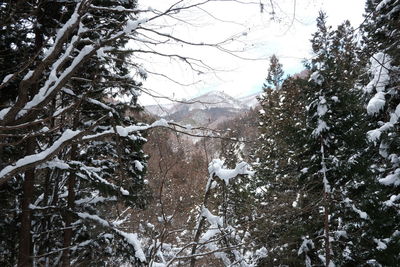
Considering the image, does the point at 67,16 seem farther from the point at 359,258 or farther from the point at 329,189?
the point at 359,258

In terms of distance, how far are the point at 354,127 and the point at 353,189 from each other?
7.24 feet

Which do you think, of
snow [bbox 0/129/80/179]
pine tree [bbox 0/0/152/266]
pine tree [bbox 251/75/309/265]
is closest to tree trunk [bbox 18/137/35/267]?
pine tree [bbox 0/0/152/266]

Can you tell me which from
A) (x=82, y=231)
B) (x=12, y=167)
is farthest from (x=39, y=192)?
(x=12, y=167)

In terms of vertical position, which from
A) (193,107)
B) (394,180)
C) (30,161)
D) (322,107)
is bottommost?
(30,161)

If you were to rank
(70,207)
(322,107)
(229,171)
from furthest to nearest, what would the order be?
1. (322,107)
2. (70,207)
3. (229,171)

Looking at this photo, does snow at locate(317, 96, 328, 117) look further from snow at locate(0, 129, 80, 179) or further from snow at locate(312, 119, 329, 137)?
snow at locate(0, 129, 80, 179)

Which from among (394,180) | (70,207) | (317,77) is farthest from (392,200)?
(70,207)

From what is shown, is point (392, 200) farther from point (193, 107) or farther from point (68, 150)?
point (68, 150)

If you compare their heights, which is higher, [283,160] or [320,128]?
[283,160]

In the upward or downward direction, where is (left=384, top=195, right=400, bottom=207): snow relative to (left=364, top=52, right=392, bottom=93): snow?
downward

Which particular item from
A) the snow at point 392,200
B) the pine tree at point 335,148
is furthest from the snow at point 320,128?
the snow at point 392,200

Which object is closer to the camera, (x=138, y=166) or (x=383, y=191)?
(x=138, y=166)

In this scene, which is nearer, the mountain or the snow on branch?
the snow on branch

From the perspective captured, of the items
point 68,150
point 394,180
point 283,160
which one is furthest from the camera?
point 283,160
